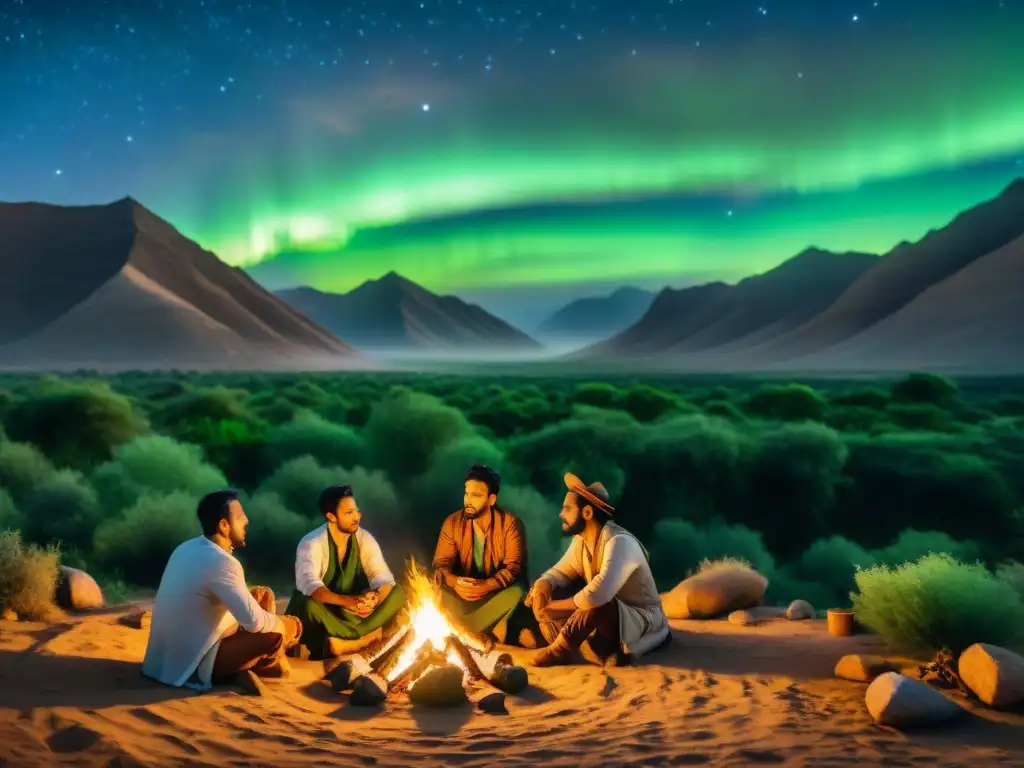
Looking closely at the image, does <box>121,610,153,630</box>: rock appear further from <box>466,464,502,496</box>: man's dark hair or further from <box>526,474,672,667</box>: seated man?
<box>526,474,672,667</box>: seated man

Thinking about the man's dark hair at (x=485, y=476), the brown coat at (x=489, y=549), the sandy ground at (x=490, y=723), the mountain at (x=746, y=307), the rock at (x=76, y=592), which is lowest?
the sandy ground at (x=490, y=723)

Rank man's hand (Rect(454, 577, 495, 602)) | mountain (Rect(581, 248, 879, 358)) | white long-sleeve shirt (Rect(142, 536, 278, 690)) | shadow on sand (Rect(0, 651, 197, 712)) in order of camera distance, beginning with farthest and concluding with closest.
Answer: mountain (Rect(581, 248, 879, 358))
man's hand (Rect(454, 577, 495, 602))
white long-sleeve shirt (Rect(142, 536, 278, 690))
shadow on sand (Rect(0, 651, 197, 712))

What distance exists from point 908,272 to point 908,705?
96563 mm

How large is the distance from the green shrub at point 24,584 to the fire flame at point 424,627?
331 cm

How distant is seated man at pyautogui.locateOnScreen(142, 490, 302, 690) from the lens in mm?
5949

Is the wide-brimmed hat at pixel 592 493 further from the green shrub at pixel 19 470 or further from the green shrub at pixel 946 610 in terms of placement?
the green shrub at pixel 19 470

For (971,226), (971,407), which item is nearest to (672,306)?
(971,226)

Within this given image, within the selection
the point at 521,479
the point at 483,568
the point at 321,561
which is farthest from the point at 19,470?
the point at 483,568

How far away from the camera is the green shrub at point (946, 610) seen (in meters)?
7.10

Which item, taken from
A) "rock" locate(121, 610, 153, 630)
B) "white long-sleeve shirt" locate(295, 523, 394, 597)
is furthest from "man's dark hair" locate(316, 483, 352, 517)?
"rock" locate(121, 610, 153, 630)

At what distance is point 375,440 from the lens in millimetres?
18812

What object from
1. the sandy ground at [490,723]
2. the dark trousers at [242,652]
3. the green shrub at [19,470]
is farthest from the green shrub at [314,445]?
the dark trousers at [242,652]

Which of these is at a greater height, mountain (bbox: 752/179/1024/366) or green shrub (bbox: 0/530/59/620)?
mountain (bbox: 752/179/1024/366)

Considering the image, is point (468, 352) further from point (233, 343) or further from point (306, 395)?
point (306, 395)
